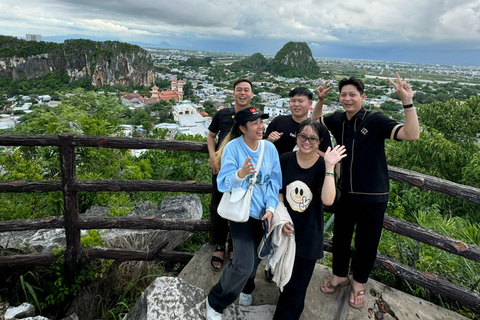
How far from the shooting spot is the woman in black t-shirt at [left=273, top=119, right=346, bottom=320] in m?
1.88

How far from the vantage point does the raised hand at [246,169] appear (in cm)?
174

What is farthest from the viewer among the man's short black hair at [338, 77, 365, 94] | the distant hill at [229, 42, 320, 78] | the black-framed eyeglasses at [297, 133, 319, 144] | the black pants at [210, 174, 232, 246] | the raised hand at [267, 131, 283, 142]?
the distant hill at [229, 42, 320, 78]

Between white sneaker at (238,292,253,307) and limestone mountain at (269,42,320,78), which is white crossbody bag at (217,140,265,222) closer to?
white sneaker at (238,292,253,307)

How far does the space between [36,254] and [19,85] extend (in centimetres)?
8084

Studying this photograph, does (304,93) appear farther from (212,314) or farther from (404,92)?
(212,314)

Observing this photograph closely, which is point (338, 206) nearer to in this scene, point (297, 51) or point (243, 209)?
point (243, 209)

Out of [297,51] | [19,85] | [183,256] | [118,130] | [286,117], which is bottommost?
[19,85]

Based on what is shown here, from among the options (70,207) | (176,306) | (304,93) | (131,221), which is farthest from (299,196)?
(70,207)

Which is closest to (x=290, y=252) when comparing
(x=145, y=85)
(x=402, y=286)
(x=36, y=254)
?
(x=402, y=286)

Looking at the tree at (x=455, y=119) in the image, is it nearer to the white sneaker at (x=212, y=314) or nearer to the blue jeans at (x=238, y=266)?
the blue jeans at (x=238, y=266)

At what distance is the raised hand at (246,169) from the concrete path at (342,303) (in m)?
1.03

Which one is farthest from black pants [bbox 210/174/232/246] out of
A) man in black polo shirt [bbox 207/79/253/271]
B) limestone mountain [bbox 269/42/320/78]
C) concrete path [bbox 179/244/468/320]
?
limestone mountain [bbox 269/42/320/78]

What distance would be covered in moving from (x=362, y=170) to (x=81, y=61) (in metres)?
90.9

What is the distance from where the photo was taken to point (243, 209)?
6.13 feet
